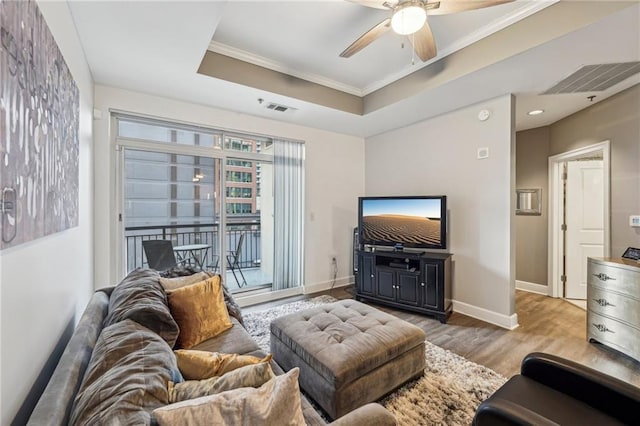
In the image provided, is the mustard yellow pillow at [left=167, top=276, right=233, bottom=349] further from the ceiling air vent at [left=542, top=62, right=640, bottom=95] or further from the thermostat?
the ceiling air vent at [left=542, top=62, right=640, bottom=95]

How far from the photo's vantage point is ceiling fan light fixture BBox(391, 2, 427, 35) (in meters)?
1.72

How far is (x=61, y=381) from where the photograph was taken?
895 mm

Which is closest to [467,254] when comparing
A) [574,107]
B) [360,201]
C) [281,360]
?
[360,201]

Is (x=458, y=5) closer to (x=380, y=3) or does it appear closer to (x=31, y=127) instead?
(x=380, y=3)

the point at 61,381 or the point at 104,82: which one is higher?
the point at 104,82

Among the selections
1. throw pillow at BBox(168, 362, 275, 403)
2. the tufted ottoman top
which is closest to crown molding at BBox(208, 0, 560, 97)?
the tufted ottoman top

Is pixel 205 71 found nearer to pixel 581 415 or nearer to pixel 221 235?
pixel 221 235

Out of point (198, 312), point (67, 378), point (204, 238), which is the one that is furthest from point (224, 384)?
point (204, 238)

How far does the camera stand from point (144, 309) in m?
1.36

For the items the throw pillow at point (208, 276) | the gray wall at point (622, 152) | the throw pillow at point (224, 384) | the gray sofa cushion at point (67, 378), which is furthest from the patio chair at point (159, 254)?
the gray wall at point (622, 152)

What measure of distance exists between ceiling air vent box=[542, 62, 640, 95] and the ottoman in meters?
2.77

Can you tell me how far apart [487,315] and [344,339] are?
7.24ft

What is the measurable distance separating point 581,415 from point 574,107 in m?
3.74

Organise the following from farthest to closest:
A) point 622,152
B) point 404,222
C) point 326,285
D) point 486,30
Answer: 1. point 326,285
2. point 404,222
3. point 622,152
4. point 486,30
